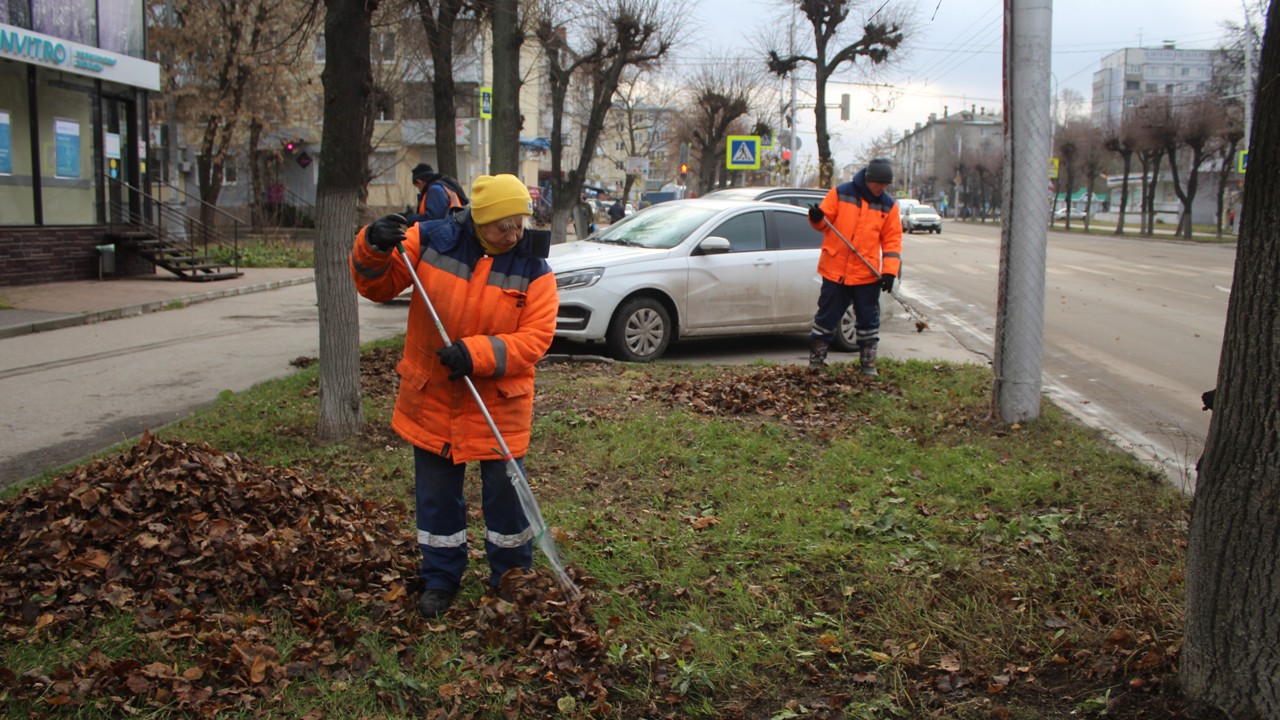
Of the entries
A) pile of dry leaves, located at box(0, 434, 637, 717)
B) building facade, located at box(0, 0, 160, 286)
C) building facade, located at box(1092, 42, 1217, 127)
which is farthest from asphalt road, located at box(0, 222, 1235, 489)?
building facade, located at box(1092, 42, 1217, 127)

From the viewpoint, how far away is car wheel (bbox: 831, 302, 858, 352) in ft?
37.1

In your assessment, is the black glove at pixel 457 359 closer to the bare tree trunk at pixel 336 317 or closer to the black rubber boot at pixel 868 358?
the bare tree trunk at pixel 336 317

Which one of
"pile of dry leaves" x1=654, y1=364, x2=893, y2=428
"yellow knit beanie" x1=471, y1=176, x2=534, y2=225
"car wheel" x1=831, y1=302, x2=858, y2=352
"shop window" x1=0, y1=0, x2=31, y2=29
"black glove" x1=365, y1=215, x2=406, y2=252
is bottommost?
"pile of dry leaves" x1=654, y1=364, x2=893, y2=428

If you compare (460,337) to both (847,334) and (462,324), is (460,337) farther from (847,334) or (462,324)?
(847,334)

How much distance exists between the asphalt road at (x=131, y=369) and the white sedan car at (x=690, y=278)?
274 cm

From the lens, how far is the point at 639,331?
1035 cm

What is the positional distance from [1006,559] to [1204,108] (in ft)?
157

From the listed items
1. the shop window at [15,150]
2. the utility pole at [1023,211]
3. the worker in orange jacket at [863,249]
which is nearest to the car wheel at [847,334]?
the worker in orange jacket at [863,249]

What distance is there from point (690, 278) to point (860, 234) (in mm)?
2167

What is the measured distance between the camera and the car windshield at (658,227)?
1088cm

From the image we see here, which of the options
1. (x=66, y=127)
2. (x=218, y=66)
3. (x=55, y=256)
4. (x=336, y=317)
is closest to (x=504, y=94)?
(x=336, y=317)

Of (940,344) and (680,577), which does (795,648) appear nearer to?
(680,577)

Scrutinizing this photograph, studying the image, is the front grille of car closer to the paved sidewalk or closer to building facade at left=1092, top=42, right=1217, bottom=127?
the paved sidewalk

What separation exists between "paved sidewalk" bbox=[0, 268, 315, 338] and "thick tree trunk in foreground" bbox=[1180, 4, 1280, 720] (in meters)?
13.3
